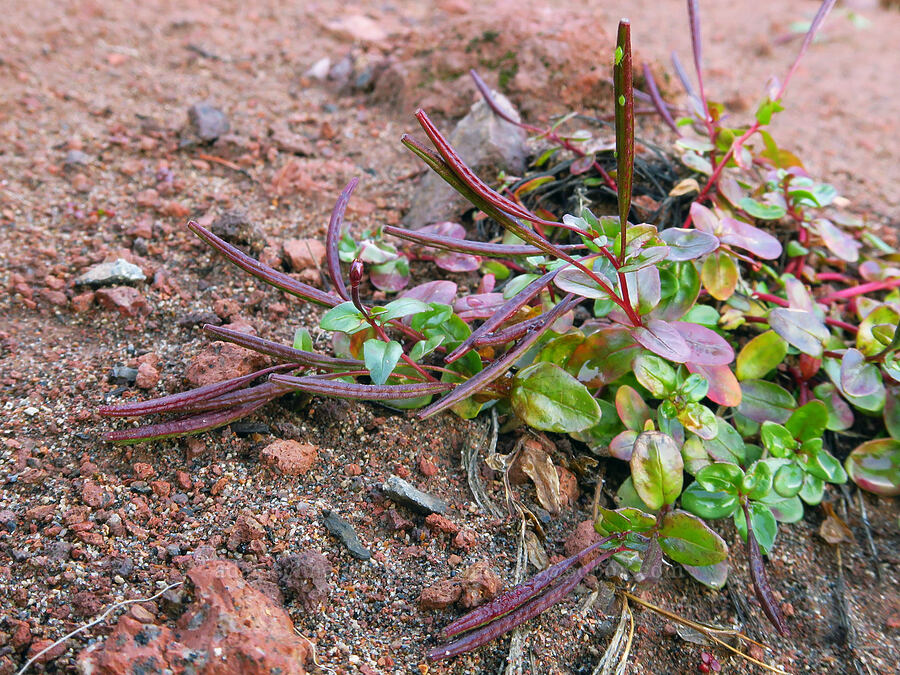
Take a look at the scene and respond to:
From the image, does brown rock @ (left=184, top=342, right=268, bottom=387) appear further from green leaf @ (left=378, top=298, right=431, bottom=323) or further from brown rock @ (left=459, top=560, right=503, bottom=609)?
brown rock @ (left=459, top=560, right=503, bottom=609)

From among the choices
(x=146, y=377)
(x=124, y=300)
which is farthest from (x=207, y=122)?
(x=146, y=377)

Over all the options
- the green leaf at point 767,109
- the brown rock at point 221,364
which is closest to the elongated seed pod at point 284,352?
the brown rock at point 221,364

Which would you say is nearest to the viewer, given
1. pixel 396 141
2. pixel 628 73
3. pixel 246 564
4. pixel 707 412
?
pixel 628 73

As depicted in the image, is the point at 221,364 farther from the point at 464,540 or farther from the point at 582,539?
the point at 582,539

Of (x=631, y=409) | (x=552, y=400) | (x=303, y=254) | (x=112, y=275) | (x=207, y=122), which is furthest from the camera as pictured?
(x=207, y=122)

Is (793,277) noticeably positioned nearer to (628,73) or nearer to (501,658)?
(628,73)

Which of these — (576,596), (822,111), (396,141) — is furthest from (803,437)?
(822,111)
